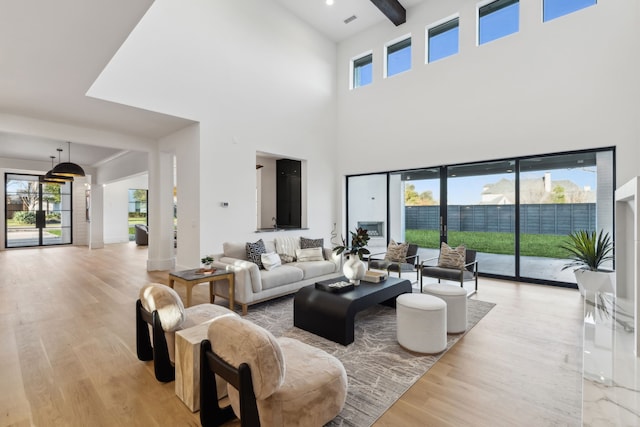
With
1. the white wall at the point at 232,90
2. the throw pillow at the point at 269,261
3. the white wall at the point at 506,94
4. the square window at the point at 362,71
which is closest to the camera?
the throw pillow at the point at 269,261

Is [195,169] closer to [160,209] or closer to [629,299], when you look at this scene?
[160,209]

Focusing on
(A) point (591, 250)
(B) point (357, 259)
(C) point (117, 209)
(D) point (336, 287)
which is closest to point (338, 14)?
(B) point (357, 259)

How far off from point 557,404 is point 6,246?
14955 mm

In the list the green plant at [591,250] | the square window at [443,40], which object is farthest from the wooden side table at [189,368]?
the square window at [443,40]

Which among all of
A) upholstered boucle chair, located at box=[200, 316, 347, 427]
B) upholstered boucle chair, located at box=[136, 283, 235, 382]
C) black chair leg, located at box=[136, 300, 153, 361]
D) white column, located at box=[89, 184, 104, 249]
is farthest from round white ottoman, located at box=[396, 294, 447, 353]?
white column, located at box=[89, 184, 104, 249]

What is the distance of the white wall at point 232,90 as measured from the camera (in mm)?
4945

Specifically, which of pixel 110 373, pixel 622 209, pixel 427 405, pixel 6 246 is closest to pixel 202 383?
pixel 110 373

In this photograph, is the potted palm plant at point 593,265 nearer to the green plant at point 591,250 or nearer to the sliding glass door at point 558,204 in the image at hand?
the green plant at point 591,250

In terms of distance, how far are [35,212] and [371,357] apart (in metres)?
13.8

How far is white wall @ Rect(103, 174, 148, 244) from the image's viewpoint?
12.1 m

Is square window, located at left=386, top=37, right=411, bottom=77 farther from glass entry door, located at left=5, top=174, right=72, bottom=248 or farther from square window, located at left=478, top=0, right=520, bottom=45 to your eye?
glass entry door, located at left=5, top=174, right=72, bottom=248

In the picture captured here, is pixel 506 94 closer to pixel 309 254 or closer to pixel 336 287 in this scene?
pixel 309 254

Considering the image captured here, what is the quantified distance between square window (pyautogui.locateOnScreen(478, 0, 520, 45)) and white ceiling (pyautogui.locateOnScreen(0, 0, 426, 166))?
1.55 metres

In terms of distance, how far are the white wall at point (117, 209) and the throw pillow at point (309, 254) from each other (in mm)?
9766
